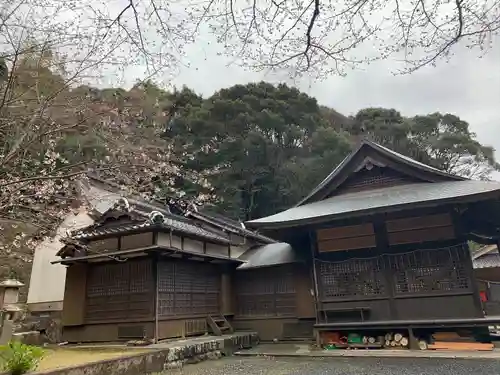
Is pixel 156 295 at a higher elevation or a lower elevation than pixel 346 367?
higher

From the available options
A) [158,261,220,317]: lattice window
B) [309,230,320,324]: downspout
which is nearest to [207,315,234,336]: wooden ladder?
[158,261,220,317]: lattice window

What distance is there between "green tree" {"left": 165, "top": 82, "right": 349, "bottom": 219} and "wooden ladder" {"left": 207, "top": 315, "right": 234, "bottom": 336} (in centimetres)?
1156

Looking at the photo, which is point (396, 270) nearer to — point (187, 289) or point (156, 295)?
point (187, 289)

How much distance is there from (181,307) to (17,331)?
534cm

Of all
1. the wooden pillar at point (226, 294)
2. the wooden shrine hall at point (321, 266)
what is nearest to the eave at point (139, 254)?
the wooden shrine hall at point (321, 266)

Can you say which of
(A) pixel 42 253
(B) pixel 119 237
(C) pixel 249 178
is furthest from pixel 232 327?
(C) pixel 249 178

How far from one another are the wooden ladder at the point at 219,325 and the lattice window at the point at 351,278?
3.20 metres

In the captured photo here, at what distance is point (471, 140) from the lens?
27500mm

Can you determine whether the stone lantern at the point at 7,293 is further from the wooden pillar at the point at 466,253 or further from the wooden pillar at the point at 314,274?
the wooden pillar at the point at 466,253

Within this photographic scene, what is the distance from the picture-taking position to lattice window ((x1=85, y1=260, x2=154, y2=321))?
31.6 feet

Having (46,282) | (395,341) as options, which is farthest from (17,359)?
(46,282)

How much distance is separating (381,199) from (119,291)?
728 centimetres

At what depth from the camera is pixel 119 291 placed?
10062 millimetres

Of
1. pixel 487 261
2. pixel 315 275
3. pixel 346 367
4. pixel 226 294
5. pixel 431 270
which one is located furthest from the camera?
pixel 487 261
